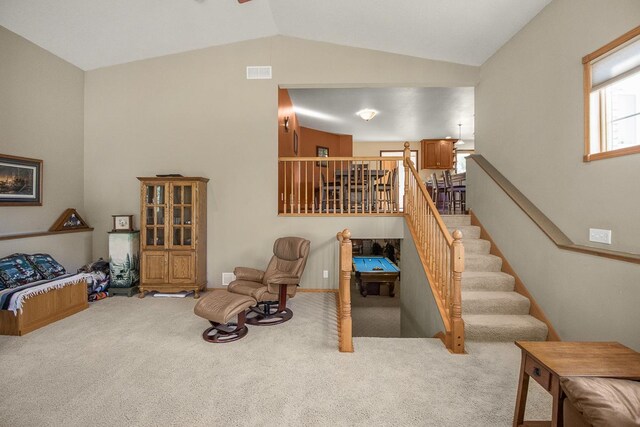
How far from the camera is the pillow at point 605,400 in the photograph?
3.86ft

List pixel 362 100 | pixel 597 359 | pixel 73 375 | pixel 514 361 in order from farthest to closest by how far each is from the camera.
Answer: pixel 362 100
pixel 514 361
pixel 73 375
pixel 597 359

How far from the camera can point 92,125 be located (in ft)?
16.4

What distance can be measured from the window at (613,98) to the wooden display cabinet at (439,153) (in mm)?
6741

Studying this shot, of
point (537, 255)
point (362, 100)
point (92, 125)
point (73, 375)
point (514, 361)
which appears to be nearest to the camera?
point (73, 375)

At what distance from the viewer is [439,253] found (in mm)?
3447

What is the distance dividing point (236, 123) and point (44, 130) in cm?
268

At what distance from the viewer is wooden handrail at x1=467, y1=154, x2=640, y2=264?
2449mm

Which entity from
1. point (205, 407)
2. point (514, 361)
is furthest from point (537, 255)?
point (205, 407)

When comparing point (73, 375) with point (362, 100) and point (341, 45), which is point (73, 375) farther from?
point (362, 100)

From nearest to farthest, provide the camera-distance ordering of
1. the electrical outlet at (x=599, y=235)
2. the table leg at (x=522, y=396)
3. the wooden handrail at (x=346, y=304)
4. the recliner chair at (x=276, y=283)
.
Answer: the table leg at (x=522, y=396)
the electrical outlet at (x=599, y=235)
the wooden handrail at (x=346, y=304)
the recliner chair at (x=276, y=283)

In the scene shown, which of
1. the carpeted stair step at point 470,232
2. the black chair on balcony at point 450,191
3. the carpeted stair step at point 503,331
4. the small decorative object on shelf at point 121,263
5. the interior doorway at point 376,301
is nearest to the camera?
the carpeted stair step at point 503,331

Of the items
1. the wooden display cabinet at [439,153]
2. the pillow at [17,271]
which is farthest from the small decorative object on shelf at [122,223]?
the wooden display cabinet at [439,153]

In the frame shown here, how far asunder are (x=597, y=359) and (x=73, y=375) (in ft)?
11.7

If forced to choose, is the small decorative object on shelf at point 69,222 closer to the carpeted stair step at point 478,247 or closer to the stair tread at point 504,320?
the stair tread at point 504,320
